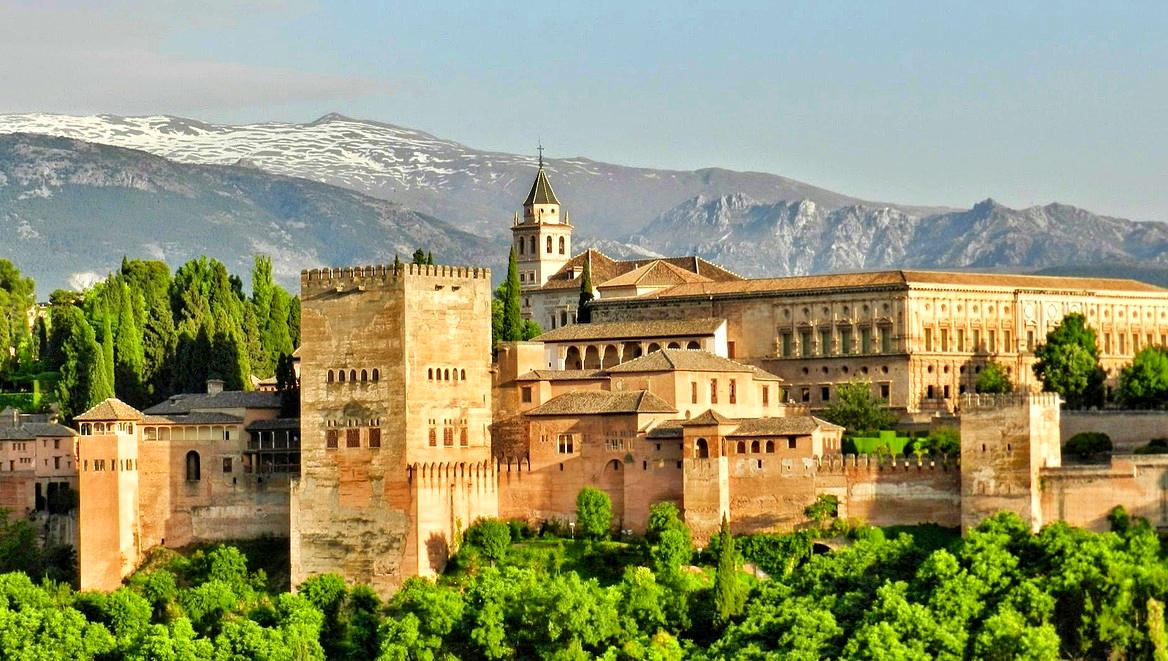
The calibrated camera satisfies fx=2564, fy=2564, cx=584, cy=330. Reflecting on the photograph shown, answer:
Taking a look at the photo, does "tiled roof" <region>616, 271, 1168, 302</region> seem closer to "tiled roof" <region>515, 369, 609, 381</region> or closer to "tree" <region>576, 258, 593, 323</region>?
"tree" <region>576, 258, 593, 323</region>

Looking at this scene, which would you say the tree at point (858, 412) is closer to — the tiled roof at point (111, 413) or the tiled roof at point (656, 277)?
the tiled roof at point (656, 277)

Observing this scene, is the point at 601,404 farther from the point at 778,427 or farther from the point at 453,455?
the point at 778,427

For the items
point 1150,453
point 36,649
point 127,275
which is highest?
point 127,275

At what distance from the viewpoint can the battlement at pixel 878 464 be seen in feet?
243

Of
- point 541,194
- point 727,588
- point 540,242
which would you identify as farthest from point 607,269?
point 727,588

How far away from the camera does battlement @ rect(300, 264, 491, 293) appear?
77500mm

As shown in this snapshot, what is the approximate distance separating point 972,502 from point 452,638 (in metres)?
15.1

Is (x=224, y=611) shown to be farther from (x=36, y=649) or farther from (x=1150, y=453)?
(x=1150, y=453)

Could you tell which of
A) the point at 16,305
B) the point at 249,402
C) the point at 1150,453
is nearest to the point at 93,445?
the point at 249,402

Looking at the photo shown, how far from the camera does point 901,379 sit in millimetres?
93750

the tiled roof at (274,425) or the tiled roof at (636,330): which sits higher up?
the tiled roof at (636,330)

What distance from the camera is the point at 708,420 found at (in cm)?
7600

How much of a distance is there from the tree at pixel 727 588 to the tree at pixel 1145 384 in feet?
72.1

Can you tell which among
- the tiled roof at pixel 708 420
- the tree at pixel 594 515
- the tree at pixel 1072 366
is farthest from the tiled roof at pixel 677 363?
the tree at pixel 1072 366
